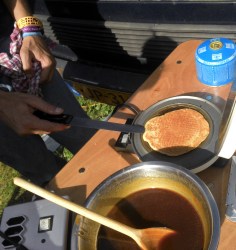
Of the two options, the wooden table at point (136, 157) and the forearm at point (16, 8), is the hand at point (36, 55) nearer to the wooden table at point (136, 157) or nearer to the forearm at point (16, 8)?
the forearm at point (16, 8)

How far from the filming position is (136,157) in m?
1.03

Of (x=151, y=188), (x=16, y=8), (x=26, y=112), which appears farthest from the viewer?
(x=16, y=8)

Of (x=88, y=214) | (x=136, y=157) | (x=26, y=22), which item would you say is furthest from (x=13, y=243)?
(x=26, y=22)

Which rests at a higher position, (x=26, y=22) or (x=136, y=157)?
(x=26, y=22)

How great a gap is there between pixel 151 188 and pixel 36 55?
30.9 inches

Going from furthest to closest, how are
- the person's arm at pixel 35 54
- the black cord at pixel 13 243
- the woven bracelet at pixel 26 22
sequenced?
the woven bracelet at pixel 26 22
the person's arm at pixel 35 54
the black cord at pixel 13 243

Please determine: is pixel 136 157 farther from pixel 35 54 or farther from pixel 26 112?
pixel 35 54

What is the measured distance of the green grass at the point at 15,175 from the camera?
85.9 inches

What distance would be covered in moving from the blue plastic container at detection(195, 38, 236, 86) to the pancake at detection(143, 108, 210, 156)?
0.16 meters

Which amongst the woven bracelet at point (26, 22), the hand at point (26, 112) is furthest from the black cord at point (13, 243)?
the woven bracelet at point (26, 22)

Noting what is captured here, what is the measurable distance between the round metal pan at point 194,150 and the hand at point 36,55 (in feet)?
1.64

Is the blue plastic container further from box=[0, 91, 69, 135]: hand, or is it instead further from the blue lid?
box=[0, 91, 69, 135]: hand

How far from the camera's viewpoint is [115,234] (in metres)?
0.83

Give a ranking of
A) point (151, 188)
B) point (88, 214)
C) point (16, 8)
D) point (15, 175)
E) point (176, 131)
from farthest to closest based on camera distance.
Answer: point (15, 175) < point (16, 8) < point (176, 131) < point (151, 188) < point (88, 214)
